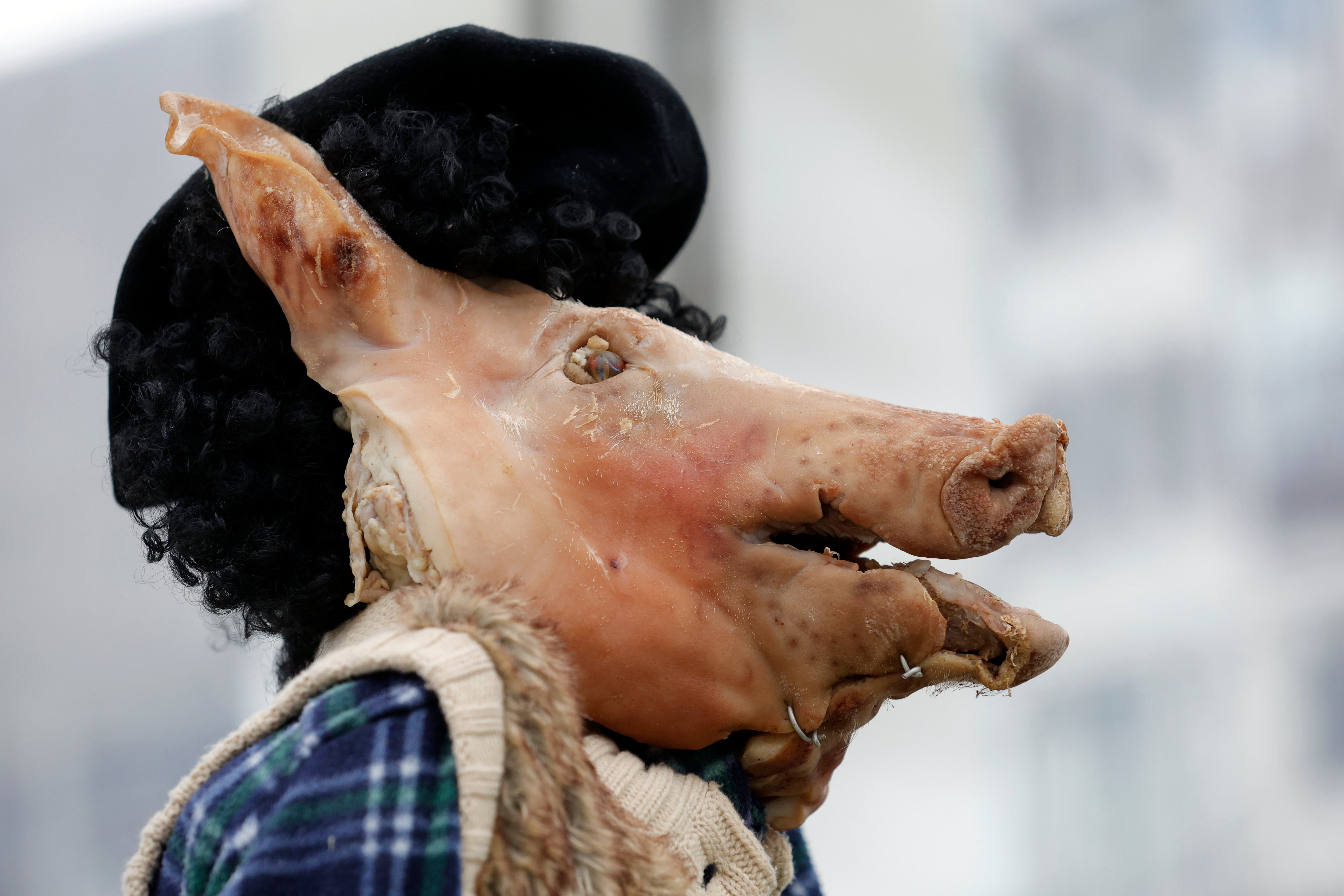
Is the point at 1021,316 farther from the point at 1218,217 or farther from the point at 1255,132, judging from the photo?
the point at 1255,132

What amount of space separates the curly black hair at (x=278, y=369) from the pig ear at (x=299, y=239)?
0.05m

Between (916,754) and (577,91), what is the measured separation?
1.80m

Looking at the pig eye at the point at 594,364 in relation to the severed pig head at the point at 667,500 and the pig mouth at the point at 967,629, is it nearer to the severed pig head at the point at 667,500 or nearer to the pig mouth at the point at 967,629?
the severed pig head at the point at 667,500

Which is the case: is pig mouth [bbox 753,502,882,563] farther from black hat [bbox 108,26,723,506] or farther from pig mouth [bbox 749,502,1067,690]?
black hat [bbox 108,26,723,506]

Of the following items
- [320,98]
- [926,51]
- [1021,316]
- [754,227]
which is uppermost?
[926,51]

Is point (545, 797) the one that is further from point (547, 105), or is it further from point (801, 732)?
point (547, 105)

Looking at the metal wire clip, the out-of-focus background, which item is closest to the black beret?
the metal wire clip

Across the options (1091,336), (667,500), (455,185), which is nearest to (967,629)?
(667,500)

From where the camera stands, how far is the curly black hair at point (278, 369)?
0.81 meters

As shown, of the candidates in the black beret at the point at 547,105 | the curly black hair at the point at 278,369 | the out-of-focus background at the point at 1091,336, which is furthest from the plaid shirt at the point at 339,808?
the out-of-focus background at the point at 1091,336

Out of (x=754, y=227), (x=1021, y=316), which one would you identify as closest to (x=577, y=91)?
(x=754, y=227)

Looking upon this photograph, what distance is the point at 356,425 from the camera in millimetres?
760

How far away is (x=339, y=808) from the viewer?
55cm

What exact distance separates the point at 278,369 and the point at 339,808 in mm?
406
